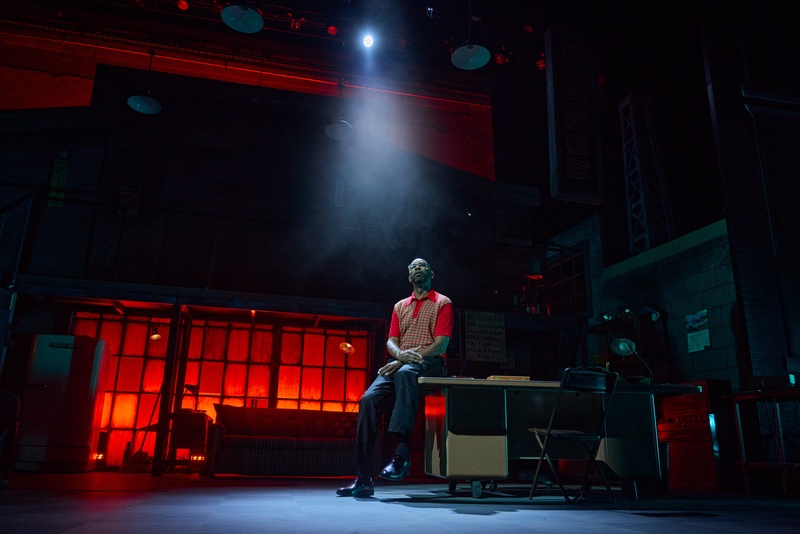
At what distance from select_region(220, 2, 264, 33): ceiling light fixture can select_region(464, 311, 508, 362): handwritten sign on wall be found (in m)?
5.00

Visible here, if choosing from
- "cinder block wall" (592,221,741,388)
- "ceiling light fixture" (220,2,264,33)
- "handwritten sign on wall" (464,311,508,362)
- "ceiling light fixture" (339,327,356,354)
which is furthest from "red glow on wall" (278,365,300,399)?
"cinder block wall" (592,221,741,388)

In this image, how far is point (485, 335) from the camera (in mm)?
8734

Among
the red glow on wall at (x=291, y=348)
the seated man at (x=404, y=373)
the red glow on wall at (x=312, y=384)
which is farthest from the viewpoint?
the red glow on wall at (x=291, y=348)

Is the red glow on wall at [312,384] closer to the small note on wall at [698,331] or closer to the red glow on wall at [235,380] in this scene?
the red glow on wall at [235,380]

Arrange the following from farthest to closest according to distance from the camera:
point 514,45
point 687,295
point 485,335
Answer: point 687,295 < point 485,335 < point 514,45

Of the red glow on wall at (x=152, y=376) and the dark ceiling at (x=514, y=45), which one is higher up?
the dark ceiling at (x=514, y=45)

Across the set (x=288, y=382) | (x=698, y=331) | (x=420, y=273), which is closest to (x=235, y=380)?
(x=288, y=382)

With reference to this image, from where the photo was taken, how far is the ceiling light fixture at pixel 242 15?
23.3ft

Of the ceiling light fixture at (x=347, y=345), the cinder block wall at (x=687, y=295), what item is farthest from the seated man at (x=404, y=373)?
the cinder block wall at (x=687, y=295)

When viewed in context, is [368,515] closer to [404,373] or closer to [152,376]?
[404,373]

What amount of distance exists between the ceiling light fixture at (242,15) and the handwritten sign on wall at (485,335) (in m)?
5.00

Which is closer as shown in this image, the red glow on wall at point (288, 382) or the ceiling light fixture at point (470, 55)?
the ceiling light fixture at point (470, 55)

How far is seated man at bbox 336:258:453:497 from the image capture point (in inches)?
147

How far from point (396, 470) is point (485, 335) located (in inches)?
207
